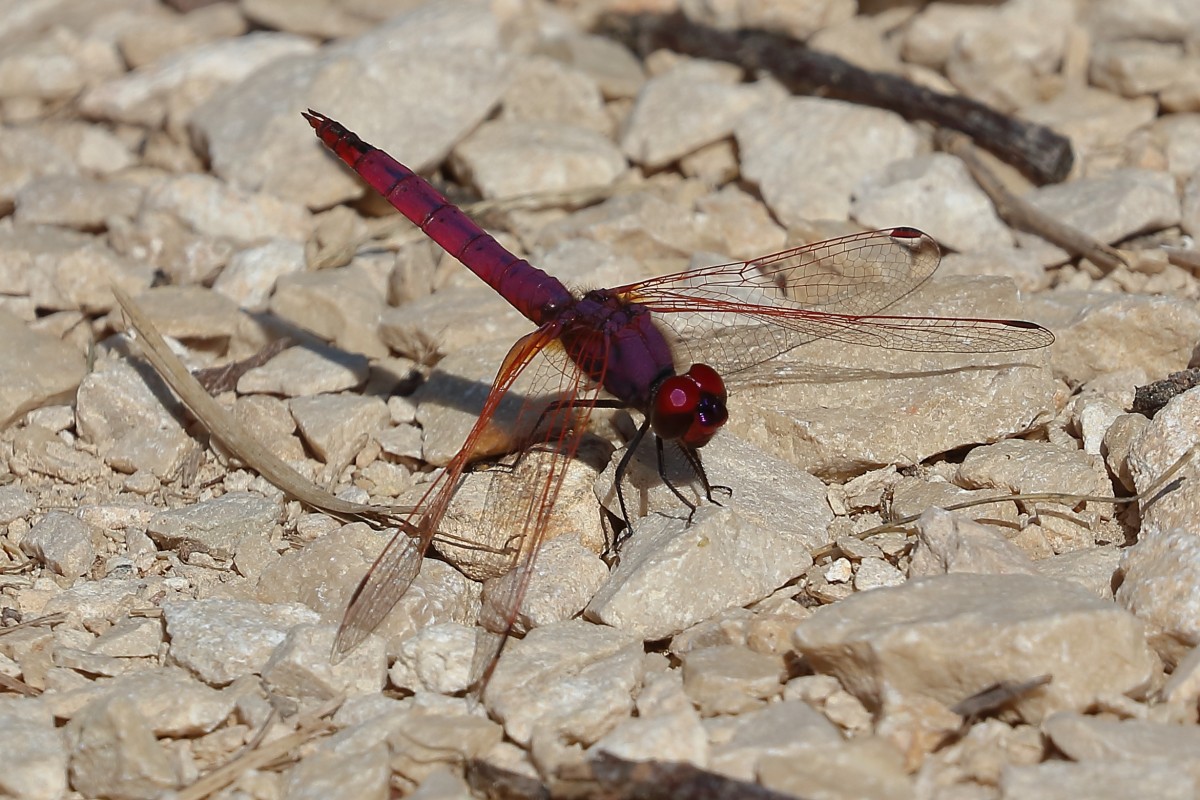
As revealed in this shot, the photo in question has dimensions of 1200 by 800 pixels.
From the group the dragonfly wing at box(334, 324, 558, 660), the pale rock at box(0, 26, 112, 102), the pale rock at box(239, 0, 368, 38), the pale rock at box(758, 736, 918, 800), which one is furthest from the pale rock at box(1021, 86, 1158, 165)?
the pale rock at box(0, 26, 112, 102)

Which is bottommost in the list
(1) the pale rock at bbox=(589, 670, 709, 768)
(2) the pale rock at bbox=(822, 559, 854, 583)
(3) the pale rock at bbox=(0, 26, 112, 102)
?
(2) the pale rock at bbox=(822, 559, 854, 583)

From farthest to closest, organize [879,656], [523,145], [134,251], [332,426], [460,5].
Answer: [460,5] → [523,145] → [134,251] → [332,426] → [879,656]

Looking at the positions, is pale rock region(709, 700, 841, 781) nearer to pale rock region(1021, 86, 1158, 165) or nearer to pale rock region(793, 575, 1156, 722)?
pale rock region(793, 575, 1156, 722)

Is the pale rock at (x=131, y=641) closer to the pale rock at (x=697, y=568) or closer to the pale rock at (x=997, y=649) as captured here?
the pale rock at (x=697, y=568)

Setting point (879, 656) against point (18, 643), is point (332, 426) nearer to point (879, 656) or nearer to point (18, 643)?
point (18, 643)

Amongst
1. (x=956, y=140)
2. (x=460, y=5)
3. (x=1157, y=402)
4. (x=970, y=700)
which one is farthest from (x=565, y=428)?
(x=460, y=5)

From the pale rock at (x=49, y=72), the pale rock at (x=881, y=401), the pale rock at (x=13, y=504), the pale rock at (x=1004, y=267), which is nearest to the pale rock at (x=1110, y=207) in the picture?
the pale rock at (x=1004, y=267)
